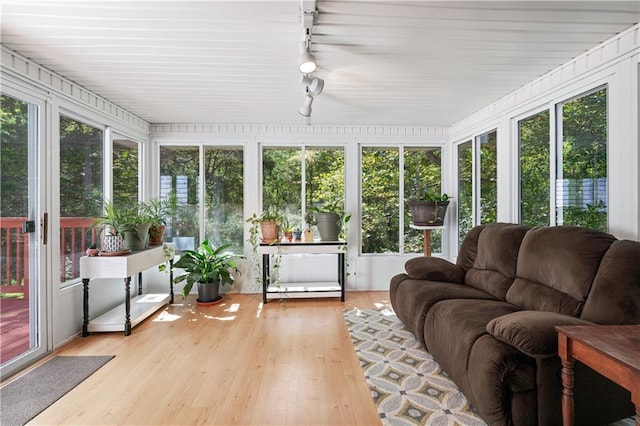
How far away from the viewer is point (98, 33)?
2.18 m

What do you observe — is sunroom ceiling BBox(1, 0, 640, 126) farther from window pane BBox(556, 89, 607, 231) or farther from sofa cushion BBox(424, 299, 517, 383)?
sofa cushion BBox(424, 299, 517, 383)

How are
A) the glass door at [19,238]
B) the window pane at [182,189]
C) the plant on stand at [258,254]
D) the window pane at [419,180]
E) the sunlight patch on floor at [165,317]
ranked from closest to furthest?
1. the glass door at [19,238]
2. the sunlight patch on floor at [165,317]
3. the plant on stand at [258,254]
4. the window pane at [182,189]
5. the window pane at [419,180]

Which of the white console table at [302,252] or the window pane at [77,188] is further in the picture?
the white console table at [302,252]

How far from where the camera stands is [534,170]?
3217 millimetres

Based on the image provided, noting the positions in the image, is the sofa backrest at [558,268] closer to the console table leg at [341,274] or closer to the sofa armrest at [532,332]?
the sofa armrest at [532,332]

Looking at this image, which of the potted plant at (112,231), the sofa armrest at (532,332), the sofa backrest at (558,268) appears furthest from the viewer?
the potted plant at (112,231)

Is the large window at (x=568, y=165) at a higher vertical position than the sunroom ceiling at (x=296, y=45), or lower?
lower

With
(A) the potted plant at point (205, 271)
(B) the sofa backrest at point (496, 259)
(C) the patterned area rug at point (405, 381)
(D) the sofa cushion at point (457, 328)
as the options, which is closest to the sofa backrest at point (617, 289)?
(D) the sofa cushion at point (457, 328)

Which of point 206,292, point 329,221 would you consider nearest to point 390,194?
point 329,221

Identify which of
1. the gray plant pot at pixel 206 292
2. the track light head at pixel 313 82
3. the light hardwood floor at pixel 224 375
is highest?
the track light head at pixel 313 82

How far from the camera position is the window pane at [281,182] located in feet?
15.9

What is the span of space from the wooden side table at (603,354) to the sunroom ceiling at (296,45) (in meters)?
1.80

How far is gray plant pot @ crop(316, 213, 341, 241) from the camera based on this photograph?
14.5 feet

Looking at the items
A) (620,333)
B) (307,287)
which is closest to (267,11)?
(620,333)
